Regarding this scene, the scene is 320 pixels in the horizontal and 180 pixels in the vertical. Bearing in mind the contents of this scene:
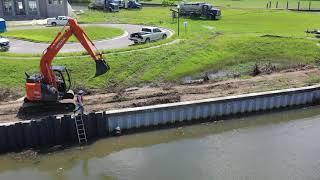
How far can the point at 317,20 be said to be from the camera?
197 ft

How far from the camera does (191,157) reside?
24.5 meters

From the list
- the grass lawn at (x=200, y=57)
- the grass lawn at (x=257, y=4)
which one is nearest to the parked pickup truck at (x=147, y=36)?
the grass lawn at (x=200, y=57)

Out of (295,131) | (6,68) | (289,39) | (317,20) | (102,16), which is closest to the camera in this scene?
(295,131)

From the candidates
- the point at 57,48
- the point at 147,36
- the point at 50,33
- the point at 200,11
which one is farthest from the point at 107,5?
the point at 57,48

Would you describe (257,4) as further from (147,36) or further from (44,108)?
(44,108)

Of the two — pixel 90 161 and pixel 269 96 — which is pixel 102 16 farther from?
pixel 90 161

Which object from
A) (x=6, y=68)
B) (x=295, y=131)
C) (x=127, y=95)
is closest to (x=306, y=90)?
(x=295, y=131)

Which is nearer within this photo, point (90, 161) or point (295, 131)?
point (90, 161)

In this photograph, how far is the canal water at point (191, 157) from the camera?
75.0ft

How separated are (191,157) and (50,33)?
31609 millimetres

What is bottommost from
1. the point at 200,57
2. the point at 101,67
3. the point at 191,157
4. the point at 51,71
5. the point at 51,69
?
the point at 191,157

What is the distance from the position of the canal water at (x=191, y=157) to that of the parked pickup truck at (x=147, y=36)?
17.2 meters

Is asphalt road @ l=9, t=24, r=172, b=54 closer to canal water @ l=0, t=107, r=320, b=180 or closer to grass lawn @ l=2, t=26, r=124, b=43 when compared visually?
grass lawn @ l=2, t=26, r=124, b=43

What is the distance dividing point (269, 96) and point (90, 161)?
1334 centimetres
